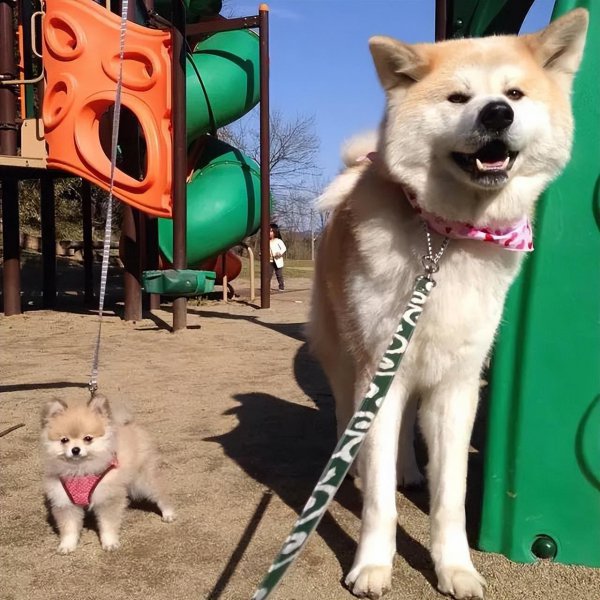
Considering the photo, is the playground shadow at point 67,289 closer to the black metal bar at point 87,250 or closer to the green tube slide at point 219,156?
the black metal bar at point 87,250

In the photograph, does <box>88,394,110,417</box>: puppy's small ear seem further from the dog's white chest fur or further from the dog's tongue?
the dog's tongue

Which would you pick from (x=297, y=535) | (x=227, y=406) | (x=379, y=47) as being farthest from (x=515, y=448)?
(x=227, y=406)

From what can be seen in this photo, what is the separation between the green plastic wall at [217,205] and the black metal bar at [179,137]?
46.1 inches

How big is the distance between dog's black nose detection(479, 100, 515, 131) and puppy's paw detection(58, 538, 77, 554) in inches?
85.3

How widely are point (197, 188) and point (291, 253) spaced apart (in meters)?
24.1

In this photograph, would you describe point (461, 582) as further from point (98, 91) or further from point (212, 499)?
point (98, 91)

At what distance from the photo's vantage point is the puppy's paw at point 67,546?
2.36 meters

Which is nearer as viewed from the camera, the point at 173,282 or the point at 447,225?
the point at 447,225

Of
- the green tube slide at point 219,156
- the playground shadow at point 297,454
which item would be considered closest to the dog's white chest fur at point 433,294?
the playground shadow at point 297,454

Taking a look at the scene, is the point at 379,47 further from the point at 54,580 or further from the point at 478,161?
the point at 54,580

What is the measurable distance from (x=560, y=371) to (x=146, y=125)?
6.13 meters

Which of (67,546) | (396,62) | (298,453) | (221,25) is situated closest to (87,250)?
(221,25)

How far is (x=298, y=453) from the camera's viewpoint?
3398 mm

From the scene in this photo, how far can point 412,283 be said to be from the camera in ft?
6.57
